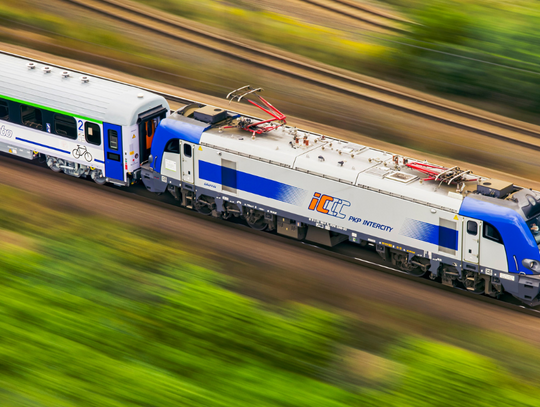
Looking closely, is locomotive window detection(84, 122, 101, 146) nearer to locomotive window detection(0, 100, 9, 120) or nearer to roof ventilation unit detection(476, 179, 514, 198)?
locomotive window detection(0, 100, 9, 120)

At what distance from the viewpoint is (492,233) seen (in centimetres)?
2130

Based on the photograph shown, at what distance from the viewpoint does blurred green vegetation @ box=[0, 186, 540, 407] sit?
643 inches

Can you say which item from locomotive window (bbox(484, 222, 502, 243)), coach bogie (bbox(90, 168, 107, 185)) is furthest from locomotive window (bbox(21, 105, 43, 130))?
locomotive window (bbox(484, 222, 502, 243))

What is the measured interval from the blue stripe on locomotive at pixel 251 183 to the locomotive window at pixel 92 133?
4.66 meters

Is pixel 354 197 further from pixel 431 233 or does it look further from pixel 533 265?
pixel 533 265

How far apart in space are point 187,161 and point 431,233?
929cm

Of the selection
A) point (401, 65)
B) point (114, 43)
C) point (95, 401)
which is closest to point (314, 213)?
point (95, 401)

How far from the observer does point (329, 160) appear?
945 inches

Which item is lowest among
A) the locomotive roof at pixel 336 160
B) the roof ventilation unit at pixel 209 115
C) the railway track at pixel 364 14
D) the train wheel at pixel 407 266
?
the train wheel at pixel 407 266

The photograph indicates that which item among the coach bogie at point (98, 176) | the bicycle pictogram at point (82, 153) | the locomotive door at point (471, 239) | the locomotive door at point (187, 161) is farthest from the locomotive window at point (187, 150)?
the locomotive door at point (471, 239)

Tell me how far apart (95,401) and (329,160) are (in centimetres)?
1154

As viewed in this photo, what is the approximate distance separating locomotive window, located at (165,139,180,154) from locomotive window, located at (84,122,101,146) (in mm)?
3058

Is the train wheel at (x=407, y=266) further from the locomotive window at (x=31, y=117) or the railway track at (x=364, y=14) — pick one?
the railway track at (x=364, y=14)

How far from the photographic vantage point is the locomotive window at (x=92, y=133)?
91.8ft
